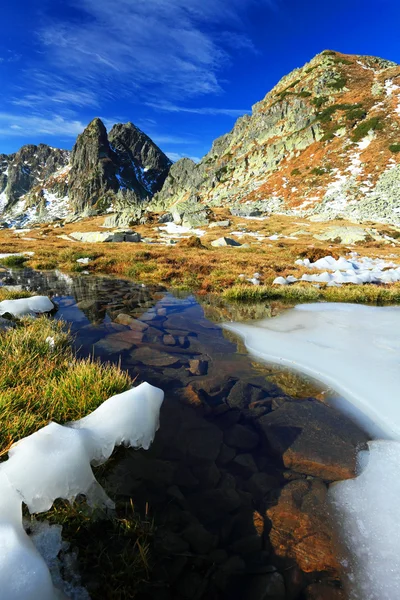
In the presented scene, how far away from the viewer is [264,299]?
13406 mm

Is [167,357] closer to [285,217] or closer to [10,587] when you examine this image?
[10,587]

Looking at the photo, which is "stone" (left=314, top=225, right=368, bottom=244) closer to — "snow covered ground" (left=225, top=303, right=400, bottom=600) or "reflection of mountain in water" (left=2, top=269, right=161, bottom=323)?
"snow covered ground" (left=225, top=303, right=400, bottom=600)

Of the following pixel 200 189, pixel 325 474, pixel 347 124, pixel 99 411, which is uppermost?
pixel 347 124

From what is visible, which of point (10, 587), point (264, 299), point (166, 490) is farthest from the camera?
point (264, 299)

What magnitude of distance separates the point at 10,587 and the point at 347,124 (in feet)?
330

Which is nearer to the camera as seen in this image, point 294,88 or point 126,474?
point 126,474

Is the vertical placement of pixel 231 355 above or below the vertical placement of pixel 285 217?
below

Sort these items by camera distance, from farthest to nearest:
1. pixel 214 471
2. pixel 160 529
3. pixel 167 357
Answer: pixel 167 357 < pixel 214 471 < pixel 160 529

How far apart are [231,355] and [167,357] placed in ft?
5.06

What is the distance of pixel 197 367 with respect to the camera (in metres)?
6.34

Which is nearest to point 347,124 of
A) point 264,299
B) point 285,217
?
point 285,217

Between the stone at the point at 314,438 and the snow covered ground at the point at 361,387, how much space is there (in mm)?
186

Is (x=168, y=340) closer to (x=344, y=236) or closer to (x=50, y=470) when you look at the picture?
(x=50, y=470)

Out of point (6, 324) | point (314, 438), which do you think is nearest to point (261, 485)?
point (314, 438)
